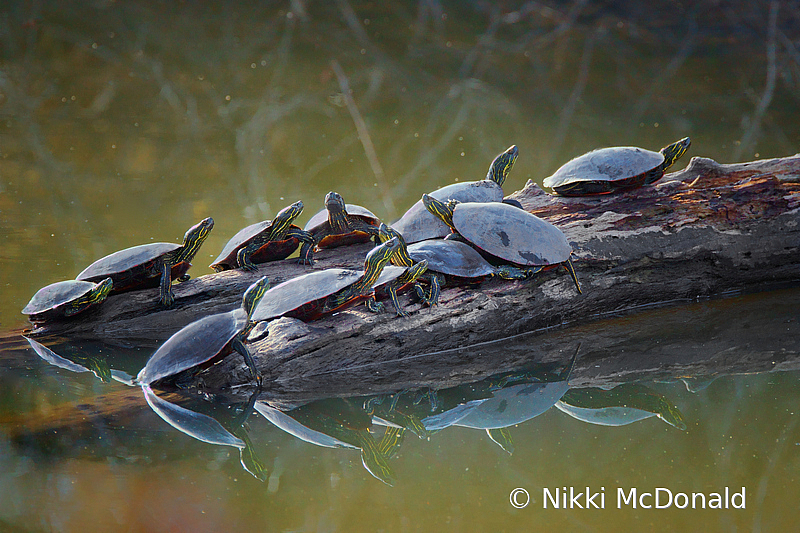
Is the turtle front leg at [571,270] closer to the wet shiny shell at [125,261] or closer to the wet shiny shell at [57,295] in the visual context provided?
the wet shiny shell at [125,261]

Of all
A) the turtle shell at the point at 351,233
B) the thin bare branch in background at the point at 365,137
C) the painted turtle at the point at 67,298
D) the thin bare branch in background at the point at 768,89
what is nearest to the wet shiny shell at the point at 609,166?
the turtle shell at the point at 351,233

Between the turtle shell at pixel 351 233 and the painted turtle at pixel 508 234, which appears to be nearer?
the painted turtle at pixel 508 234

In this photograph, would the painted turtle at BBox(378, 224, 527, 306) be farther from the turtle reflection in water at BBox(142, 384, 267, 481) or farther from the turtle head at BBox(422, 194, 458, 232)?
the turtle reflection in water at BBox(142, 384, 267, 481)

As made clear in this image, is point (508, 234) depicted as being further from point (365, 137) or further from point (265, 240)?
point (365, 137)

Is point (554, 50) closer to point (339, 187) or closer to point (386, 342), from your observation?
point (339, 187)

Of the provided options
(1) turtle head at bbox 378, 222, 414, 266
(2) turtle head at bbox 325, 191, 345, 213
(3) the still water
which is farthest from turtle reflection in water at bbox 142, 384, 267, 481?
(2) turtle head at bbox 325, 191, 345, 213

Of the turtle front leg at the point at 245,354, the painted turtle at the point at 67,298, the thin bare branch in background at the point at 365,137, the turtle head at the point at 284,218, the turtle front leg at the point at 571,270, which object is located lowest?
the turtle front leg at the point at 245,354
